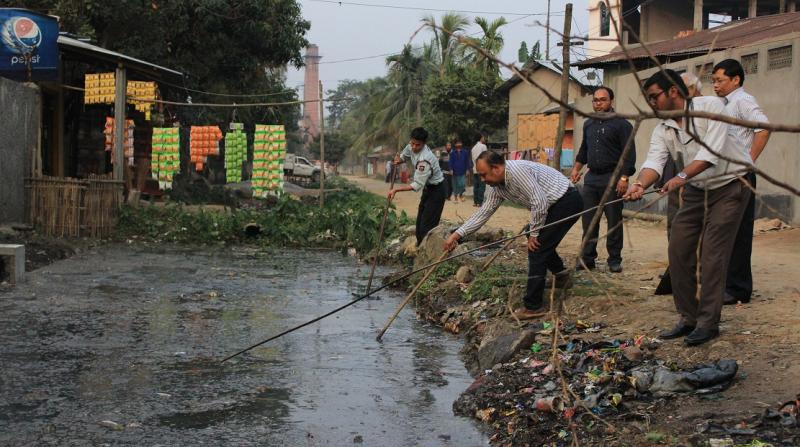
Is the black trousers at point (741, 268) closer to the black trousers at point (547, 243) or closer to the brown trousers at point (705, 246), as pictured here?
the brown trousers at point (705, 246)

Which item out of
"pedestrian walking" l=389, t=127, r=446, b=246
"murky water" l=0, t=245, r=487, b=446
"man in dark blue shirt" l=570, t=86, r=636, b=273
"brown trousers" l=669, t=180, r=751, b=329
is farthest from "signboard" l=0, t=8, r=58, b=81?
"brown trousers" l=669, t=180, r=751, b=329

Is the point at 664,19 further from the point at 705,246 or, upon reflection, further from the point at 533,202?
the point at 705,246

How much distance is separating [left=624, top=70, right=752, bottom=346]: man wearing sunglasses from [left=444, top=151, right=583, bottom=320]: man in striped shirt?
1.15 metres

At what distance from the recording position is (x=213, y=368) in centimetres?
614

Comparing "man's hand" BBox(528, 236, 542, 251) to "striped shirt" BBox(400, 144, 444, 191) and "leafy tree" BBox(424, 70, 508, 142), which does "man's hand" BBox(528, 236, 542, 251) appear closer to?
"striped shirt" BBox(400, 144, 444, 191)

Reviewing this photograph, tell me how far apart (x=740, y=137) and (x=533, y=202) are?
5.45 ft

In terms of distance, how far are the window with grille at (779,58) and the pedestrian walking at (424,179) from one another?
6.36m

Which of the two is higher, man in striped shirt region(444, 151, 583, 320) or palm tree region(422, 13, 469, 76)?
palm tree region(422, 13, 469, 76)

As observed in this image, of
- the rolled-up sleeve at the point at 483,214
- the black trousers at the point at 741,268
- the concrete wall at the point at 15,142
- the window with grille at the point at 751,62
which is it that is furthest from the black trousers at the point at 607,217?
the concrete wall at the point at 15,142

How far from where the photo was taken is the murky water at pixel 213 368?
4.79 meters

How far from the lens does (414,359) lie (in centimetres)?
667

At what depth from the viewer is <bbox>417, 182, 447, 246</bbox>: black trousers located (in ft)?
32.7

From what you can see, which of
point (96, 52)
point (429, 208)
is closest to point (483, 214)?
point (429, 208)

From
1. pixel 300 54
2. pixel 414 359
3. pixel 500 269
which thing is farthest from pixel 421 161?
pixel 300 54
